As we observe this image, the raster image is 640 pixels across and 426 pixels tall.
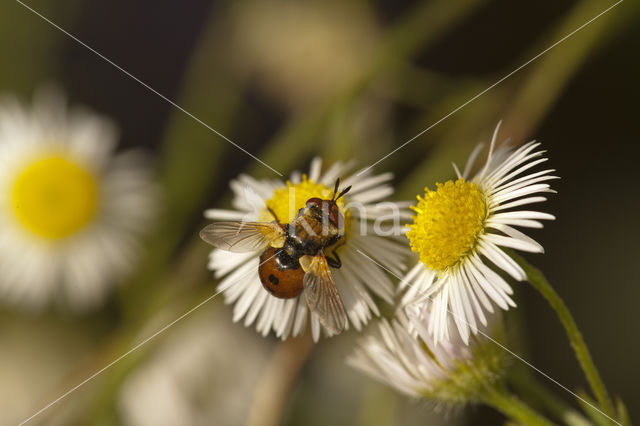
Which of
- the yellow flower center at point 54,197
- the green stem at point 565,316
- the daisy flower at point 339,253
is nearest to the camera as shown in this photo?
the green stem at point 565,316

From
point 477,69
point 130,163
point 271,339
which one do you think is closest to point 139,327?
point 271,339

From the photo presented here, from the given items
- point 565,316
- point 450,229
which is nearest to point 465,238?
point 450,229

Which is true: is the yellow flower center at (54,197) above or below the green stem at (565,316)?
above

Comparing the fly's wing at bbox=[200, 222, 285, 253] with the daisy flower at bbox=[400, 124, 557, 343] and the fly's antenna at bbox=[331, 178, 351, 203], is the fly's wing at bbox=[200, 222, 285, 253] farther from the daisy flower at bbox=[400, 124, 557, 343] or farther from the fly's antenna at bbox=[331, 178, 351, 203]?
the daisy flower at bbox=[400, 124, 557, 343]

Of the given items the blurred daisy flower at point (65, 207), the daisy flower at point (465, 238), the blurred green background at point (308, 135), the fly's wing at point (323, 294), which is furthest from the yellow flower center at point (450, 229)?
the blurred daisy flower at point (65, 207)

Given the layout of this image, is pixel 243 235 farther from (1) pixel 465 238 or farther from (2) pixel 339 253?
(1) pixel 465 238

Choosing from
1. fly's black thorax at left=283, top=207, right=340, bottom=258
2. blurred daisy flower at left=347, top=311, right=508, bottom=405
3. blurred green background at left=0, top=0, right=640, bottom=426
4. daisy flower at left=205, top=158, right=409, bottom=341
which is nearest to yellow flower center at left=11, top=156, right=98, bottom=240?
blurred green background at left=0, top=0, right=640, bottom=426

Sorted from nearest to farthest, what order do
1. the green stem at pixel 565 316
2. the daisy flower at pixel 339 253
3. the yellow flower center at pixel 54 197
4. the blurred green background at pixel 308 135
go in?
the green stem at pixel 565 316
the daisy flower at pixel 339 253
the blurred green background at pixel 308 135
the yellow flower center at pixel 54 197

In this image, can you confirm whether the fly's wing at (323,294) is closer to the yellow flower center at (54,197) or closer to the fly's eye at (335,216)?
the fly's eye at (335,216)

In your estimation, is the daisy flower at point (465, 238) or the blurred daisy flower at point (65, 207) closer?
the daisy flower at point (465, 238)
